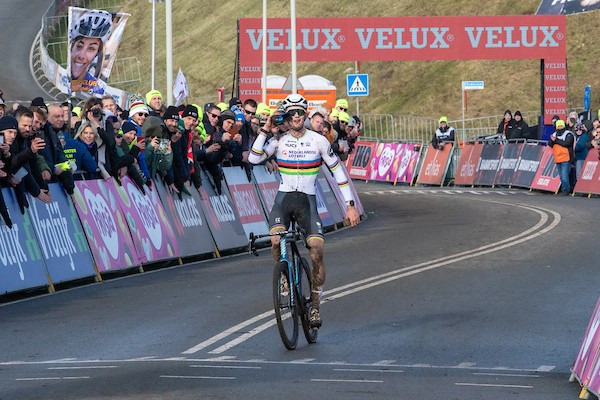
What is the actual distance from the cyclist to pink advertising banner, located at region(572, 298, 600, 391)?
11.0ft

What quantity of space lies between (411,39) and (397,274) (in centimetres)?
2916

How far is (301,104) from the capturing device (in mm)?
13320

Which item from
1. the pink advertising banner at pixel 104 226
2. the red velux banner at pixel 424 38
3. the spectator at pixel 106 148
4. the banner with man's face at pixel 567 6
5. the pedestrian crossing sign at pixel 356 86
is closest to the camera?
the pink advertising banner at pixel 104 226

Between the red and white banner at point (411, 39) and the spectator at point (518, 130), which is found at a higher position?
the red and white banner at point (411, 39)

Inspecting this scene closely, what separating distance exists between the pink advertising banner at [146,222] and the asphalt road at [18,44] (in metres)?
36.2

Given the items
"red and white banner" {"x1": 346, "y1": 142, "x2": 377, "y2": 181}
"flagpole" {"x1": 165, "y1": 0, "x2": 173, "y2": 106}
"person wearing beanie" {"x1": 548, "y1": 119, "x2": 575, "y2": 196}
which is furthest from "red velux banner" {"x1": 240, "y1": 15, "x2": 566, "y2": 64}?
"flagpole" {"x1": 165, "y1": 0, "x2": 173, "y2": 106}

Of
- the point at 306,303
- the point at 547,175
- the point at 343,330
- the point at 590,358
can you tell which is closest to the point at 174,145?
the point at 343,330

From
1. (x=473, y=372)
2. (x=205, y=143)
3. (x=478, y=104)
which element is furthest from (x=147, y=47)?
(x=473, y=372)

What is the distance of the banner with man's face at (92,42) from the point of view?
1998 inches

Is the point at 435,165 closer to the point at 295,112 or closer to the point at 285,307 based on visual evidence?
the point at 295,112

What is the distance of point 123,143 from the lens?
19.7 meters

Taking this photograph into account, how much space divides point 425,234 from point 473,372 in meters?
14.3

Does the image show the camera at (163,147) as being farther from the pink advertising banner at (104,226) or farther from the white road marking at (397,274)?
the white road marking at (397,274)

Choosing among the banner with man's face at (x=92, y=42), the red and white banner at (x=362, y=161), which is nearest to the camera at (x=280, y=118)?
the red and white banner at (x=362, y=161)
